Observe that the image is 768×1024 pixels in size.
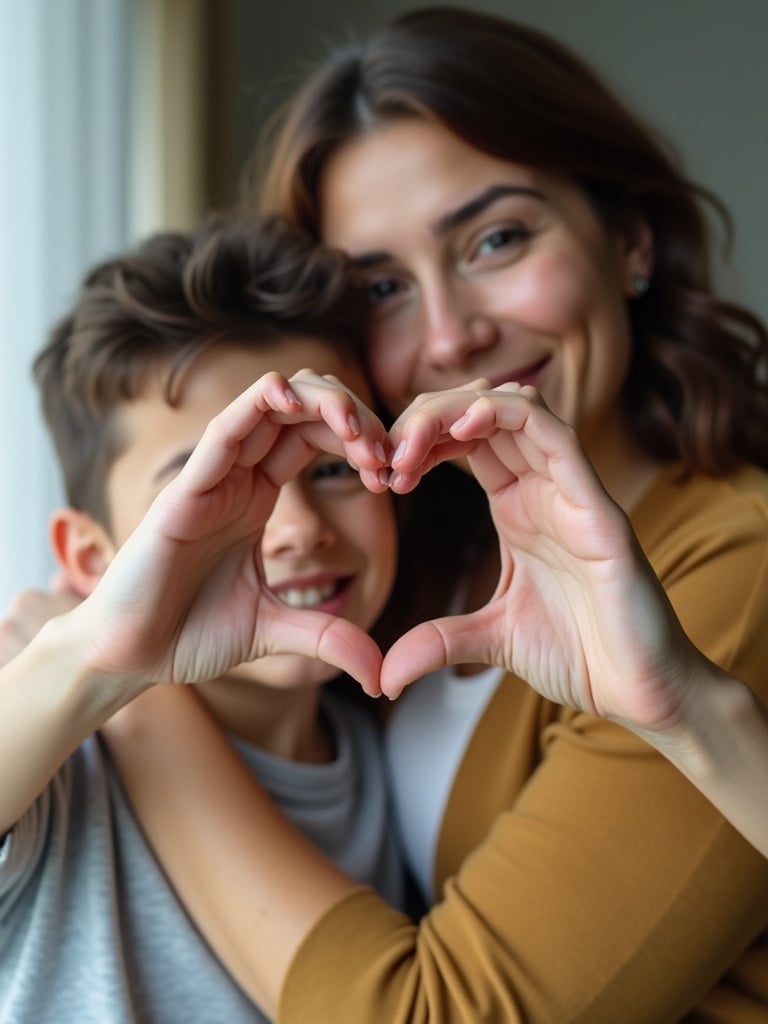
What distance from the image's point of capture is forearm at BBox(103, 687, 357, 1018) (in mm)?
917

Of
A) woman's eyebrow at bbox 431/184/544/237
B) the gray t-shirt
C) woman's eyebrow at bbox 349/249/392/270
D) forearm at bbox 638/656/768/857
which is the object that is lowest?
the gray t-shirt

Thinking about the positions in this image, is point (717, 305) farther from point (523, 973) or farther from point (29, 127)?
point (29, 127)

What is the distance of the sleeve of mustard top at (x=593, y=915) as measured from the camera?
840 millimetres

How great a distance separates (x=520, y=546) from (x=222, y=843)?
410mm

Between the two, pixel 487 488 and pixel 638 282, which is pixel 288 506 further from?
pixel 638 282

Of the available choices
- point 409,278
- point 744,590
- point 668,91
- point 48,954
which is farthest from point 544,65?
point 668,91

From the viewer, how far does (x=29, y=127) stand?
158cm

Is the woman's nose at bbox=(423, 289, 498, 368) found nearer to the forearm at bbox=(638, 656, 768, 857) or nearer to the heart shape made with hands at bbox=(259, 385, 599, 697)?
the heart shape made with hands at bbox=(259, 385, 599, 697)

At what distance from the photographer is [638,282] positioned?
4.51 ft

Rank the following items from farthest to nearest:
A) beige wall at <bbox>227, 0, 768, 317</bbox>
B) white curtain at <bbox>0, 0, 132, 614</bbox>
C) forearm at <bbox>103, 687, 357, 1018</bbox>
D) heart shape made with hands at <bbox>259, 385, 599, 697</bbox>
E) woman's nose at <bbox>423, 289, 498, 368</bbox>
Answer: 1. beige wall at <bbox>227, 0, 768, 317</bbox>
2. white curtain at <bbox>0, 0, 132, 614</bbox>
3. woman's nose at <bbox>423, 289, 498, 368</bbox>
4. forearm at <bbox>103, 687, 357, 1018</bbox>
5. heart shape made with hands at <bbox>259, 385, 599, 697</bbox>

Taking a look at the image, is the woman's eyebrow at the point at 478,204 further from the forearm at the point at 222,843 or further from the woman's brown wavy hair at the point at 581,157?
the forearm at the point at 222,843

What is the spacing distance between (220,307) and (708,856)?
751 mm

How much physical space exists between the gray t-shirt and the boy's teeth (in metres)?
0.24

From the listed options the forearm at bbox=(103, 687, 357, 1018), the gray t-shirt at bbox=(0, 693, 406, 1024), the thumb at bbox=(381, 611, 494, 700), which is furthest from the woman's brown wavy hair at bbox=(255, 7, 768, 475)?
the gray t-shirt at bbox=(0, 693, 406, 1024)
